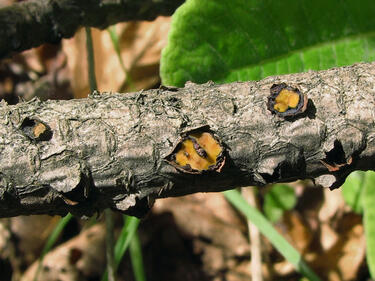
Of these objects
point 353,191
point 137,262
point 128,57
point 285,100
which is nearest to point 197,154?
point 285,100

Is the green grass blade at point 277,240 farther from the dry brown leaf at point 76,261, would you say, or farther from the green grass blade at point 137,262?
the dry brown leaf at point 76,261

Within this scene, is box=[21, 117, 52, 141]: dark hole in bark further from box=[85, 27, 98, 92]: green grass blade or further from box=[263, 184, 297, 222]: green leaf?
box=[263, 184, 297, 222]: green leaf

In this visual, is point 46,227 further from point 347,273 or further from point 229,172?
point 229,172

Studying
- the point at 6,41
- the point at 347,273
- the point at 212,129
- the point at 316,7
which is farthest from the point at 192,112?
the point at 347,273

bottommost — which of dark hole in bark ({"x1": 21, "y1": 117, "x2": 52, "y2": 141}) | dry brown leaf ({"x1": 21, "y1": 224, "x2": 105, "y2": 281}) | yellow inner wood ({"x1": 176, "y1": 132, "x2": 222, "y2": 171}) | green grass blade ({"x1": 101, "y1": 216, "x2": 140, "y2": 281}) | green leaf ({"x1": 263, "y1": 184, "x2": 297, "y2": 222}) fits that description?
dry brown leaf ({"x1": 21, "y1": 224, "x2": 105, "y2": 281})

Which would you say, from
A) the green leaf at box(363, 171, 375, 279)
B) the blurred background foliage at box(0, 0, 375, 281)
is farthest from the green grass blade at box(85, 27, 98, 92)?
the green leaf at box(363, 171, 375, 279)

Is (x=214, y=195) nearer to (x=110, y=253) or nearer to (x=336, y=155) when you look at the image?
(x=110, y=253)

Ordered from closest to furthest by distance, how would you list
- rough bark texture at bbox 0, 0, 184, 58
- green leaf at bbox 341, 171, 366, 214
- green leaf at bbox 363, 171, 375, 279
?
rough bark texture at bbox 0, 0, 184, 58 → green leaf at bbox 363, 171, 375, 279 → green leaf at bbox 341, 171, 366, 214
